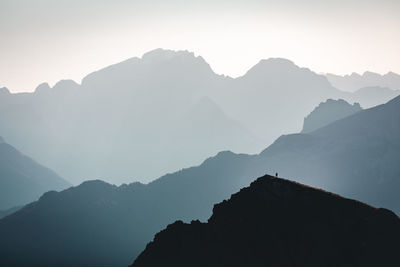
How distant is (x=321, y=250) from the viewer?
116m

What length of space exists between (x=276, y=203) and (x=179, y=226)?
25682mm

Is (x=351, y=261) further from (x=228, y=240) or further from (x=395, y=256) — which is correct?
(x=228, y=240)

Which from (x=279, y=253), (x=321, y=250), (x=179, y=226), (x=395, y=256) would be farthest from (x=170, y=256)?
(x=395, y=256)

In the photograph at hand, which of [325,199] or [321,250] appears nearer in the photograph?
[321,250]

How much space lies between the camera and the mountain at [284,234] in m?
114

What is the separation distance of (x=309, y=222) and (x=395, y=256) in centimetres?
1893

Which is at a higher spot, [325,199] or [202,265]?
[325,199]

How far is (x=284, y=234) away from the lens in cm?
11912

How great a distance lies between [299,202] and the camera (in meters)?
124

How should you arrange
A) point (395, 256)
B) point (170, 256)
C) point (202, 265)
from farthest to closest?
1. point (170, 256)
2. point (202, 265)
3. point (395, 256)

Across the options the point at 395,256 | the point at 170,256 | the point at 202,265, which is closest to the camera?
the point at 395,256

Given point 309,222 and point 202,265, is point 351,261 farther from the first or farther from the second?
point 202,265

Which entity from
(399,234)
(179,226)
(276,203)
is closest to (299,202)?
(276,203)

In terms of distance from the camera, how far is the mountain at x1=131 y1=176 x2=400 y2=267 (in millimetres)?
114438
